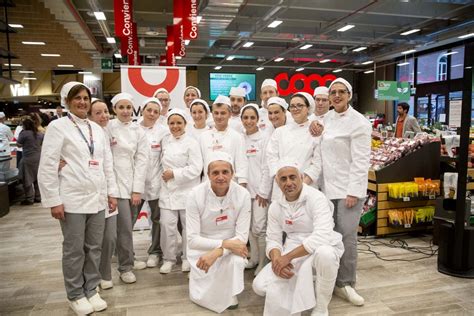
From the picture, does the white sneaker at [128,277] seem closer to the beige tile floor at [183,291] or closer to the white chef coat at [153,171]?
the beige tile floor at [183,291]

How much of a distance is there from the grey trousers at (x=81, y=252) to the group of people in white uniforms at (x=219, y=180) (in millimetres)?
44

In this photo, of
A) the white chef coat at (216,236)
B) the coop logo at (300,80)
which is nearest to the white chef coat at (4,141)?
the white chef coat at (216,236)

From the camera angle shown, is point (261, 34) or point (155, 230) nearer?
point (155, 230)

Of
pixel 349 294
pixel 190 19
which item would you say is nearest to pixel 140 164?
pixel 349 294

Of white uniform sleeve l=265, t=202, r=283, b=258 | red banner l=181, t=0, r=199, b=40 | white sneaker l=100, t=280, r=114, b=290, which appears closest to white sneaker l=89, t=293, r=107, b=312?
white sneaker l=100, t=280, r=114, b=290

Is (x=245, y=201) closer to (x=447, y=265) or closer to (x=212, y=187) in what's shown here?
(x=212, y=187)

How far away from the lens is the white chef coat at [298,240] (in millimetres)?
Result: 2631

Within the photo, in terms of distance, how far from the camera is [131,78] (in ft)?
16.0

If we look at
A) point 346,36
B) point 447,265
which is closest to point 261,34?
point 346,36

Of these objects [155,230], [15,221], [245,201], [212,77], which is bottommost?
[15,221]

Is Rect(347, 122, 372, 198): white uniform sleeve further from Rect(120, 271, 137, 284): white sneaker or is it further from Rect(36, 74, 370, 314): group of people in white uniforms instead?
Rect(120, 271, 137, 284): white sneaker

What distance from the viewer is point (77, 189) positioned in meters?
2.72

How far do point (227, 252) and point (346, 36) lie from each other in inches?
450

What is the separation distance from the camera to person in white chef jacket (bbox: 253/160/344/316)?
263 cm
